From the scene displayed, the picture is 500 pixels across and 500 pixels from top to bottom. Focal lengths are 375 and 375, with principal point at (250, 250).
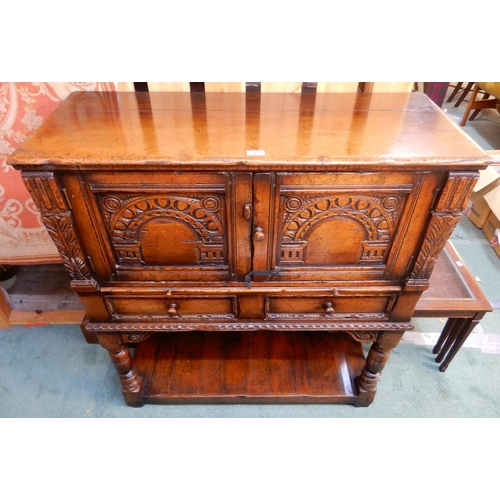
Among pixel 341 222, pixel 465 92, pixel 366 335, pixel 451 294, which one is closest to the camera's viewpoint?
pixel 341 222

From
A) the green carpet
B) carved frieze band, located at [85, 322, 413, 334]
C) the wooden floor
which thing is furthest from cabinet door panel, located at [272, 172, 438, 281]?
the wooden floor

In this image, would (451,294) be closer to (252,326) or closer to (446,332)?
(446,332)

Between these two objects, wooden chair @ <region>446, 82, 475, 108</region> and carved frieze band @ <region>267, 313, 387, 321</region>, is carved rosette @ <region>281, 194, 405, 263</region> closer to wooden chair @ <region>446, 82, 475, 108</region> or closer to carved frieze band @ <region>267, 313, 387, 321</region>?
carved frieze band @ <region>267, 313, 387, 321</region>

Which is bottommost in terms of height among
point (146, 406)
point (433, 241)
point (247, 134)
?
point (146, 406)

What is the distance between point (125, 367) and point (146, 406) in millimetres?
281

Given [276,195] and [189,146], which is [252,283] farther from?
[189,146]

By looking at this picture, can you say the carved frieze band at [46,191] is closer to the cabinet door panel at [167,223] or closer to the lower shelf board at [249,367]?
the cabinet door panel at [167,223]

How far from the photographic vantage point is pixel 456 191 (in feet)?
3.04

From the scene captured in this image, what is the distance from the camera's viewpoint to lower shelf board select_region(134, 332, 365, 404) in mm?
1559

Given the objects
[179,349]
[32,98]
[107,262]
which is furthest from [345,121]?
[179,349]

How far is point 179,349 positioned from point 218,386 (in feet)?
0.87

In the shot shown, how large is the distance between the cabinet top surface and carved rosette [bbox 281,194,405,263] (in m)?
0.11

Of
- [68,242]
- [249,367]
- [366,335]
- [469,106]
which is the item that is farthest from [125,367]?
[469,106]

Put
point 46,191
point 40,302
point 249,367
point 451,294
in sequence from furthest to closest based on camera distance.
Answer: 1. point 40,302
2. point 249,367
3. point 451,294
4. point 46,191
